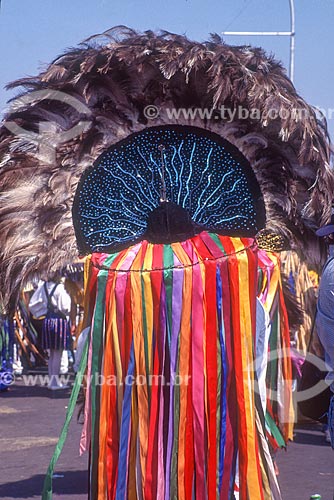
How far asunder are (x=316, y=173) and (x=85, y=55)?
4.18 feet

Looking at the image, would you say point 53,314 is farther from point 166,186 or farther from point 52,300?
point 166,186

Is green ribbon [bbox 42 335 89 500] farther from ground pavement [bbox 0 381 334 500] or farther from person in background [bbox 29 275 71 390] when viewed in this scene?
person in background [bbox 29 275 71 390]

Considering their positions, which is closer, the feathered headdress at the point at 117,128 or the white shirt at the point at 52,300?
the feathered headdress at the point at 117,128

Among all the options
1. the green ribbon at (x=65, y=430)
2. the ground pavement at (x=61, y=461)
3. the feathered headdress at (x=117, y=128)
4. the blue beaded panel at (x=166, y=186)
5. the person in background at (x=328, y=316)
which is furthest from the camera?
the ground pavement at (x=61, y=461)

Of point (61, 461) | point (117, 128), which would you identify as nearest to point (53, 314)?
point (61, 461)

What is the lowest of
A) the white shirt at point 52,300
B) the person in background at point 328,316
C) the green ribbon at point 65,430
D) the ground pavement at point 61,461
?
the ground pavement at point 61,461

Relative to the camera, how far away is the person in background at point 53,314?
1312 cm

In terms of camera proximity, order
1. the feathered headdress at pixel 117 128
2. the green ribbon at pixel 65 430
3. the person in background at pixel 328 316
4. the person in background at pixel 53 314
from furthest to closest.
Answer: the person in background at pixel 53 314 → the feathered headdress at pixel 117 128 → the person in background at pixel 328 316 → the green ribbon at pixel 65 430

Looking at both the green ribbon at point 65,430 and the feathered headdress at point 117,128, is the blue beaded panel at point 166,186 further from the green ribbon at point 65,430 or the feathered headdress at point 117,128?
the green ribbon at point 65,430

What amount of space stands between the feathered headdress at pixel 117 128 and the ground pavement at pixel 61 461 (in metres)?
2.53

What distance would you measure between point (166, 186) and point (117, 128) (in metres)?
0.39

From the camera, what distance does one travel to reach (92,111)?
4.68 metres

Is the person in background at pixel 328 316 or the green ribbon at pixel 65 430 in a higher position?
the person in background at pixel 328 316

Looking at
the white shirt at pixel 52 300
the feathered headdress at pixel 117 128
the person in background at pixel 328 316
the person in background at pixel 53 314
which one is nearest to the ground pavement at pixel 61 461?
the person in background at pixel 53 314
